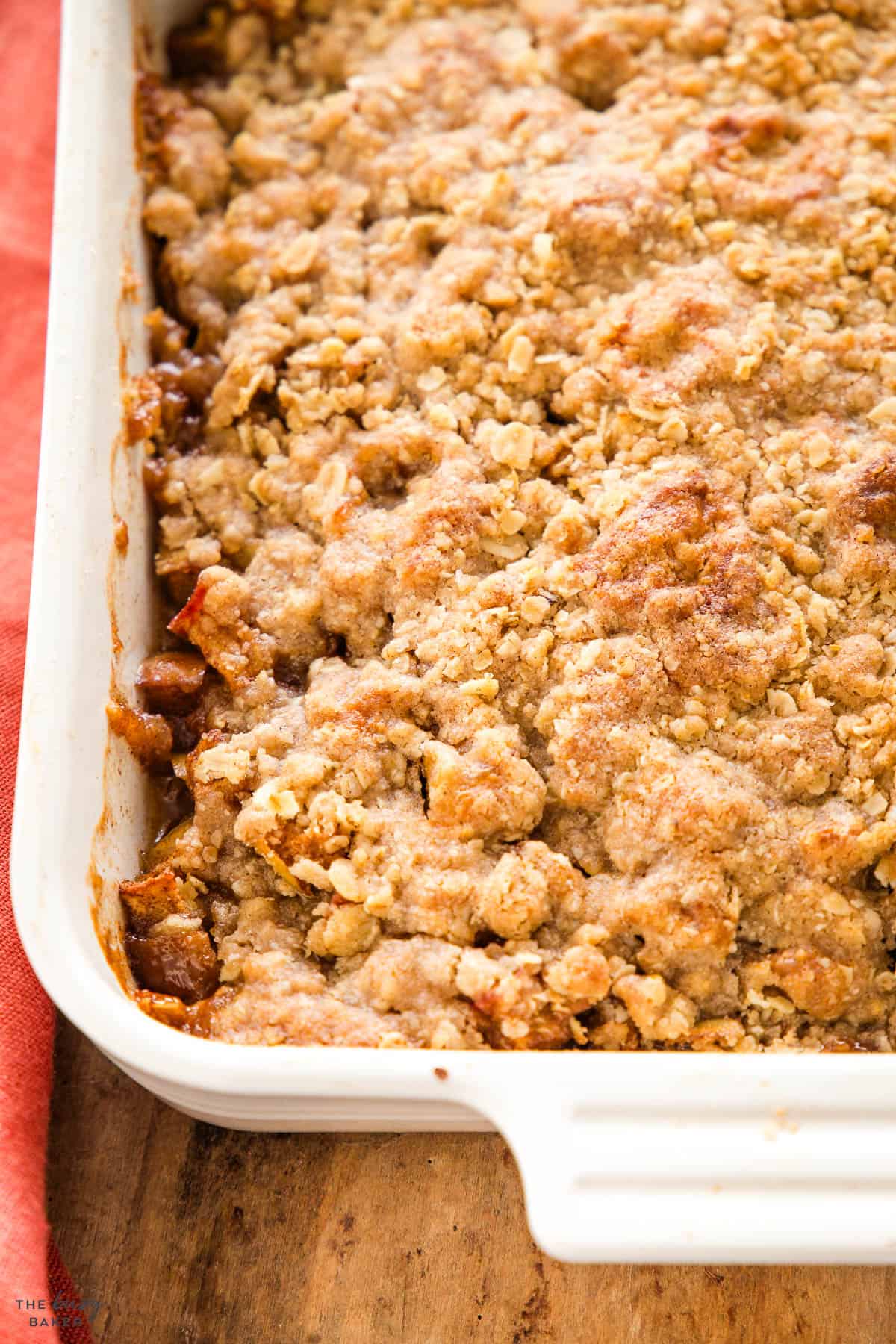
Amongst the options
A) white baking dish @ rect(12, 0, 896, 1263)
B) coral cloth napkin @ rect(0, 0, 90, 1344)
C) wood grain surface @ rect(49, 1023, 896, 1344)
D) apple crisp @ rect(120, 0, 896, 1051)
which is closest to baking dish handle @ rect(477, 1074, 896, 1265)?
white baking dish @ rect(12, 0, 896, 1263)

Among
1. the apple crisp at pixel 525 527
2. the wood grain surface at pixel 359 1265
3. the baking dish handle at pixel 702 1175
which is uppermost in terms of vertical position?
the apple crisp at pixel 525 527

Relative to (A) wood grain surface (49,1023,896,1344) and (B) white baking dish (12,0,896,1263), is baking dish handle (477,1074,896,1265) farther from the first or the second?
(A) wood grain surface (49,1023,896,1344)

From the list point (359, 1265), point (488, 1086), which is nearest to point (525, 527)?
point (488, 1086)

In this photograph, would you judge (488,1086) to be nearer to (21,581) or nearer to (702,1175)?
(702,1175)

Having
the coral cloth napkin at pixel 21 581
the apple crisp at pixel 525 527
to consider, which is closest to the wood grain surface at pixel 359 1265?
the coral cloth napkin at pixel 21 581

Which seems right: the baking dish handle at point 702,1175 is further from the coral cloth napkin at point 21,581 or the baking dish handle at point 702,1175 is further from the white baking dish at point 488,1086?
the coral cloth napkin at point 21,581
